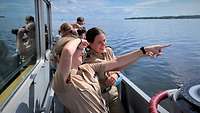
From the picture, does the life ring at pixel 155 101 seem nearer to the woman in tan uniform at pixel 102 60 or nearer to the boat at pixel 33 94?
the boat at pixel 33 94

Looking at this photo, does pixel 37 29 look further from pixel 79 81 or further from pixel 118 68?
pixel 79 81

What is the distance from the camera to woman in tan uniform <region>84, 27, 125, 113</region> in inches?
97.6

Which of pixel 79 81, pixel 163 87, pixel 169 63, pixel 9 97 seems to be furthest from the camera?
pixel 169 63

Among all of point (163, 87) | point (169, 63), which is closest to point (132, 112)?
point (163, 87)

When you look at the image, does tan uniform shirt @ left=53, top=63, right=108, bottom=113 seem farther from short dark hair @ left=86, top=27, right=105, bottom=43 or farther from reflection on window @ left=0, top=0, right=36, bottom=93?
short dark hair @ left=86, top=27, right=105, bottom=43

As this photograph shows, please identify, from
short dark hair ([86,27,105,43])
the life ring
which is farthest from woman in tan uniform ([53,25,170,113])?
the life ring

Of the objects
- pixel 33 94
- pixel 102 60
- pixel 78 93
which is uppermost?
pixel 102 60

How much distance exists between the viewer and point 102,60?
256 centimetres

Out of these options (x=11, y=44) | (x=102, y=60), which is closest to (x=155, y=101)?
(x=11, y=44)

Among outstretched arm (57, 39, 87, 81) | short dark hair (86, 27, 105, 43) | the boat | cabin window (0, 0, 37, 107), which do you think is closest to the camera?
the boat

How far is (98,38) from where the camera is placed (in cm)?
247

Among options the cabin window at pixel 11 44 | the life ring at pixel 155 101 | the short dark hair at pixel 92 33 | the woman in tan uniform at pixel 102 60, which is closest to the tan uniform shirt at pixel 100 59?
the woman in tan uniform at pixel 102 60

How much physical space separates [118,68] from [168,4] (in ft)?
174

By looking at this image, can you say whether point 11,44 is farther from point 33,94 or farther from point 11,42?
point 33,94
